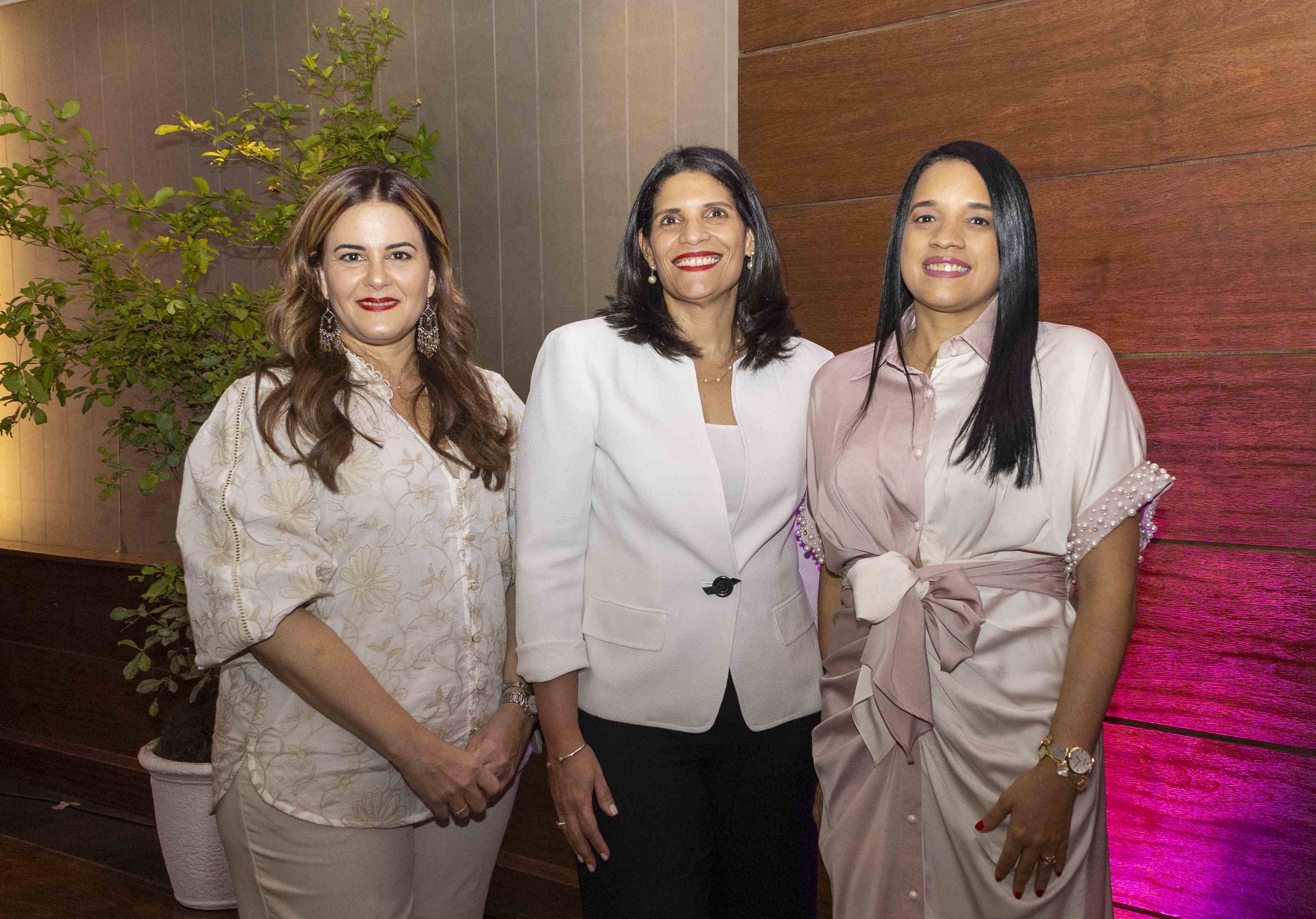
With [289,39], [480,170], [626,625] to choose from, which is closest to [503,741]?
[626,625]

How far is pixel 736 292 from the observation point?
1.82m

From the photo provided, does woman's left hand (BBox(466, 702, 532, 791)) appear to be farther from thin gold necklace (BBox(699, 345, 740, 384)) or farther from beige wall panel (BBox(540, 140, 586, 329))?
beige wall panel (BBox(540, 140, 586, 329))

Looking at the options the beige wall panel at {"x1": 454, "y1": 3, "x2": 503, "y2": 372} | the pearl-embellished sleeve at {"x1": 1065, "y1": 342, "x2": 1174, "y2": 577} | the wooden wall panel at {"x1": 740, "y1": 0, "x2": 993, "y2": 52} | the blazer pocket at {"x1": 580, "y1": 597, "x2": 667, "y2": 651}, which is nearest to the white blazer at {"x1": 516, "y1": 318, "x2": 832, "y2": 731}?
the blazer pocket at {"x1": 580, "y1": 597, "x2": 667, "y2": 651}

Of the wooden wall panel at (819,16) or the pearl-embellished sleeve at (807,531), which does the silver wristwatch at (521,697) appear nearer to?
the pearl-embellished sleeve at (807,531)

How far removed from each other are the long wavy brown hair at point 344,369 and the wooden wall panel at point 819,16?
1.18m

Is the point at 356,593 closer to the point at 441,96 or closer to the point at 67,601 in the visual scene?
the point at 441,96

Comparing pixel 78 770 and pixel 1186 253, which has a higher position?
pixel 1186 253

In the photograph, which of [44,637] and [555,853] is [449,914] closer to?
[555,853]

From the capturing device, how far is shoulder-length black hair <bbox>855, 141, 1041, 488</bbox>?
1.39 meters

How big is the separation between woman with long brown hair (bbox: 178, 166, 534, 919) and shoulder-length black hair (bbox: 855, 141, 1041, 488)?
0.80 metres

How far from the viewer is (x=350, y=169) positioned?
5.38ft

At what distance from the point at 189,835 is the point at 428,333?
6.79ft

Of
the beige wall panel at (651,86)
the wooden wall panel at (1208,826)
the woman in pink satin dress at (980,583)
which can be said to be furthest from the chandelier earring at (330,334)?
the wooden wall panel at (1208,826)

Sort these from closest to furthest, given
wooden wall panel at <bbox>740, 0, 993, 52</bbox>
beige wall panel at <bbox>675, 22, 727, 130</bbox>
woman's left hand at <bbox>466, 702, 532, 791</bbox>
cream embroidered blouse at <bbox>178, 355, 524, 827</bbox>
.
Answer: cream embroidered blouse at <bbox>178, 355, 524, 827</bbox>
woman's left hand at <bbox>466, 702, 532, 791</bbox>
wooden wall panel at <bbox>740, 0, 993, 52</bbox>
beige wall panel at <bbox>675, 22, 727, 130</bbox>
